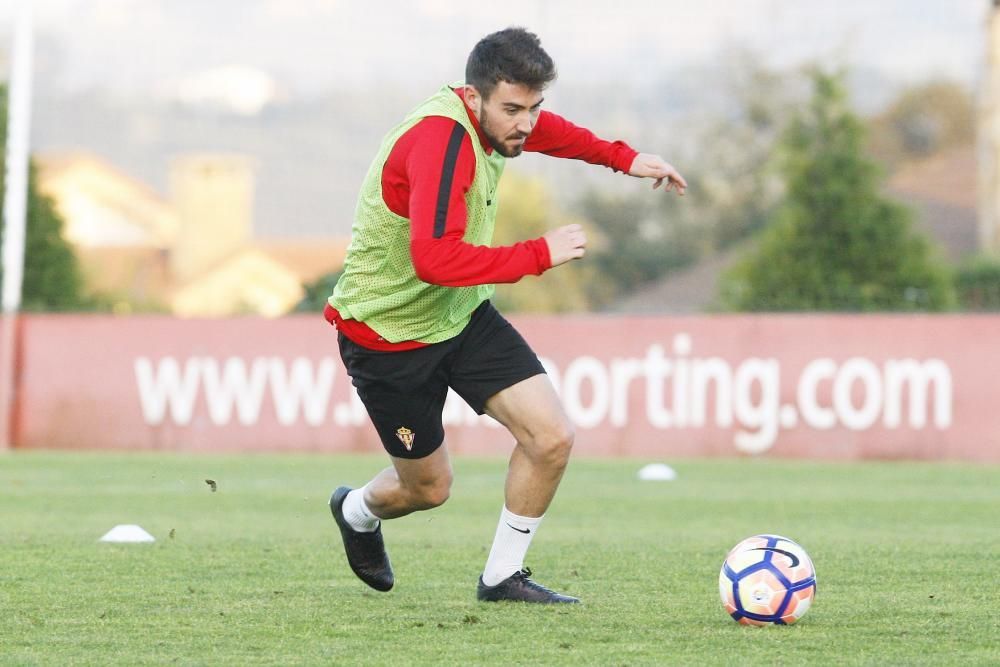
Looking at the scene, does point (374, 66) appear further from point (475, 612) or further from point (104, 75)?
point (475, 612)

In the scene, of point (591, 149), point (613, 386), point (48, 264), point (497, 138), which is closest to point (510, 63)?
point (497, 138)

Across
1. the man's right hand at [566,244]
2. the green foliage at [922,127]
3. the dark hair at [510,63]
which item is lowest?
the man's right hand at [566,244]

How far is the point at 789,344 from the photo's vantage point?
17375 millimetres

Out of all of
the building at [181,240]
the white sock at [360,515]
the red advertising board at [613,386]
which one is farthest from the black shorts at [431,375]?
the building at [181,240]

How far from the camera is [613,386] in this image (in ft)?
57.9

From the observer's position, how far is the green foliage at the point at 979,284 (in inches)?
751

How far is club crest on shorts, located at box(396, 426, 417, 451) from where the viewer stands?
6.64 metres

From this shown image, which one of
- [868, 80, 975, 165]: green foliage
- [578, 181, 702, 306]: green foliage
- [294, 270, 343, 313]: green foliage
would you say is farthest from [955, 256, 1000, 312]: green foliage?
[868, 80, 975, 165]: green foliage

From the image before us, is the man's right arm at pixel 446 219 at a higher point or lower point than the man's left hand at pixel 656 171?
lower

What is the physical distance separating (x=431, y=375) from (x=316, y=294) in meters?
14.6

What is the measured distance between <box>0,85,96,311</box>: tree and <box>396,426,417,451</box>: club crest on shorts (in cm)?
1534

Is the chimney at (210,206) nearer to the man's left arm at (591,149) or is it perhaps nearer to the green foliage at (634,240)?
the green foliage at (634,240)

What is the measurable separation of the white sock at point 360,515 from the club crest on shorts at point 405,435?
1.25 ft

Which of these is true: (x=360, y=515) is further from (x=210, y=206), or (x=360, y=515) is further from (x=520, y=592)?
(x=210, y=206)
